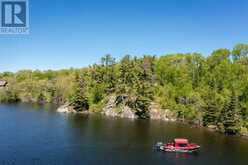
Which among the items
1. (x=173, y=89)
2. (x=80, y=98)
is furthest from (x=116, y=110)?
(x=173, y=89)

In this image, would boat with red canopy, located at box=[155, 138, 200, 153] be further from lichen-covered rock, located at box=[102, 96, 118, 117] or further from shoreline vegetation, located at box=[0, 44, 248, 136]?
lichen-covered rock, located at box=[102, 96, 118, 117]

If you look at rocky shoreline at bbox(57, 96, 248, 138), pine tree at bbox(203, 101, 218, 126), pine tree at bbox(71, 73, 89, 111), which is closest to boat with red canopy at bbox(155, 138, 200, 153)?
pine tree at bbox(203, 101, 218, 126)

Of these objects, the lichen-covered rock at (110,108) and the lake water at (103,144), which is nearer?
the lake water at (103,144)

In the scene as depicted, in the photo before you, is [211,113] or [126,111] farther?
[126,111]

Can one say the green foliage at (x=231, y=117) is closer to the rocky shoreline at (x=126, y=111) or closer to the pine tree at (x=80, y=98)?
the rocky shoreline at (x=126, y=111)

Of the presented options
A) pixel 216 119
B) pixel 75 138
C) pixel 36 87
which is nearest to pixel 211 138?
pixel 216 119

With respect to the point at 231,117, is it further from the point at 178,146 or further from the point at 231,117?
the point at 178,146

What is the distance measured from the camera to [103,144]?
210 feet

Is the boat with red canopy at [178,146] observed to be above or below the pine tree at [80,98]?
below

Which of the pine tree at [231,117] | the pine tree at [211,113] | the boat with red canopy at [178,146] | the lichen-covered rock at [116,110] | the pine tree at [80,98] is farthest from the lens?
the pine tree at [80,98]

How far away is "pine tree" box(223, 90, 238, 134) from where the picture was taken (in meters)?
78.2

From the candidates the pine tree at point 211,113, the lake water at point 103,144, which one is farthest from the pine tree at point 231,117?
the pine tree at point 211,113

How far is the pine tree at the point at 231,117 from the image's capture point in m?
78.2

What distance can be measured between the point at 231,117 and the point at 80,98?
2534 inches
